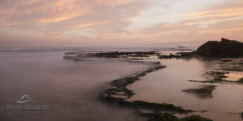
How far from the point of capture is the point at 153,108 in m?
6.26

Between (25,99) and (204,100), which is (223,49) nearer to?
(204,100)

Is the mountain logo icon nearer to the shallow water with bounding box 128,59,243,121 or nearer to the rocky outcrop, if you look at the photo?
the shallow water with bounding box 128,59,243,121

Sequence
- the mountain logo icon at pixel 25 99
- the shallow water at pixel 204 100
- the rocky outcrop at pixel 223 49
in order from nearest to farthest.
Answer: the shallow water at pixel 204 100 < the mountain logo icon at pixel 25 99 < the rocky outcrop at pixel 223 49

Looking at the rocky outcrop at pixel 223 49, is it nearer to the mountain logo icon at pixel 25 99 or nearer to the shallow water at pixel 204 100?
the shallow water at pixel 204 100

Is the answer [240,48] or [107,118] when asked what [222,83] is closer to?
[107,118]

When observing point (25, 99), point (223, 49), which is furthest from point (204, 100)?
point (223, 49)

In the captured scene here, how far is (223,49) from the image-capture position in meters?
28.9

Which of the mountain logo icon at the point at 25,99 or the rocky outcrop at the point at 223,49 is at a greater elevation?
the rocky outcrop at the point at 223,49

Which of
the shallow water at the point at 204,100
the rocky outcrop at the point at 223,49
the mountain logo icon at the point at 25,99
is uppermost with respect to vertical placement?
the rocky outcrop at the point at 223,49

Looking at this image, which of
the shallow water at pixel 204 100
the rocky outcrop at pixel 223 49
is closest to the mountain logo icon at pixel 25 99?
the shallow water at pixel 204 100

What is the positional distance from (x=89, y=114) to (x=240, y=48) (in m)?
30.1

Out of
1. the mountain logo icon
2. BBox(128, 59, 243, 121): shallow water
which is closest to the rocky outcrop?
BBox(128, 59, 243, 121): shallow water

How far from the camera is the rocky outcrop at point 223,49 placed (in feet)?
91.4

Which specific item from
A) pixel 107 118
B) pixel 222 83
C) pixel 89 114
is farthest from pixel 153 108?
pixel 222 83
